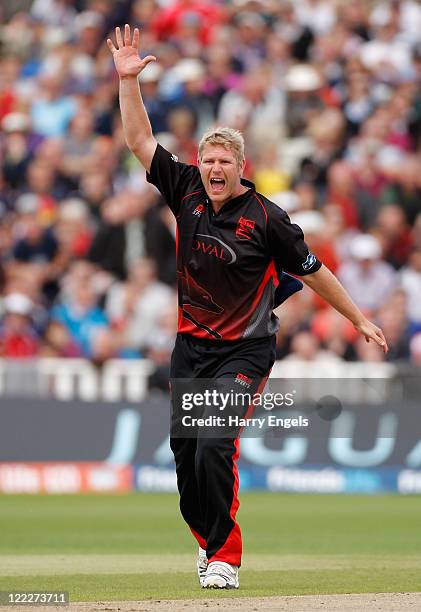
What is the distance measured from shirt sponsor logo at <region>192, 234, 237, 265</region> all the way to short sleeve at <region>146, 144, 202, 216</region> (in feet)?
0.99

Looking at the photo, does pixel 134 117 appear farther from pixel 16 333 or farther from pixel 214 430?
pixel 16 333

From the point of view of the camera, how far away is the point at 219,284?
8.74 meters

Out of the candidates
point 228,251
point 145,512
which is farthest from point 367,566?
point 145,512

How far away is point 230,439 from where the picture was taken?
8.64 meters

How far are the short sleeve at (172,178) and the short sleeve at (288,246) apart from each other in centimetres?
56

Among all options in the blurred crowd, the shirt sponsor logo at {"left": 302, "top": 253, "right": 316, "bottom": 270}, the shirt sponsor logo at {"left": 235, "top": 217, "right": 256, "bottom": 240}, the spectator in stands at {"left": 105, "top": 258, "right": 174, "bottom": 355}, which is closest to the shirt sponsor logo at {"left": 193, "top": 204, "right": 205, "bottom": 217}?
the shirt sponsor logo at {"left": 235, "top": 217, "right": 256, "bottom": 240}

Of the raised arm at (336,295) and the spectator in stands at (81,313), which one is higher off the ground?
the spectator in stands at (81,313)

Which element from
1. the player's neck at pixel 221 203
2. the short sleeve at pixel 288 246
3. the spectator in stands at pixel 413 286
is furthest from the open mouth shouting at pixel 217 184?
the spectator in stands at pixel 413 286

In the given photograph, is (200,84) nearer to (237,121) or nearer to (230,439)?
(237,121)

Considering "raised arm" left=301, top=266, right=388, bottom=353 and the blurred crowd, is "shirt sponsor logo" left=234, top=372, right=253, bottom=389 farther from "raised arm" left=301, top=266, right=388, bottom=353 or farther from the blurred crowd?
the blurred crowd

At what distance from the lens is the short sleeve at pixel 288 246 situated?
8672 millimetres

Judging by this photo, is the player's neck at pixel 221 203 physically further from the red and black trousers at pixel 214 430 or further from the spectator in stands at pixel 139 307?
the spectator in stands at pixel 139 307

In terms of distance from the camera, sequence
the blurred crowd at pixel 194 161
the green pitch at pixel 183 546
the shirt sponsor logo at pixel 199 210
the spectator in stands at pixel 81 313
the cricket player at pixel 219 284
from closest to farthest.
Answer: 1. the cricket player at pixel 219 284
2. the green pitch at pixel 183 546
3. the shirt sponsor logo at pixel 199 210
4. the blurred crowd at pixel 194 161
5. the spectator in stands at pixel 81 313

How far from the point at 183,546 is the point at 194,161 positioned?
8808mm
